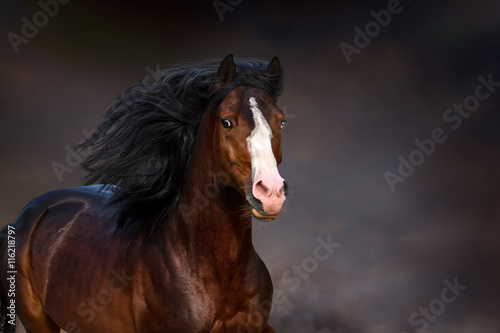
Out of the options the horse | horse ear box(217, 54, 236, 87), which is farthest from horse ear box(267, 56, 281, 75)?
horse ear box(217, 54, 236, 87)

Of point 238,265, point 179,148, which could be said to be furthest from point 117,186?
point 238,265

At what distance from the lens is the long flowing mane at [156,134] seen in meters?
3.72

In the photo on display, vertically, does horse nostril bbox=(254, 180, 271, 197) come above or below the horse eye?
below

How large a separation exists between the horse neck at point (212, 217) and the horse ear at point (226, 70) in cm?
28

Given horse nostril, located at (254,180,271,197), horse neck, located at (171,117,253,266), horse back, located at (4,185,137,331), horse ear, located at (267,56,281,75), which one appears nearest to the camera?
horse nostril, located at (254,180,271,197)

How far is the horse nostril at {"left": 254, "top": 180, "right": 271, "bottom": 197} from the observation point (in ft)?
9.66

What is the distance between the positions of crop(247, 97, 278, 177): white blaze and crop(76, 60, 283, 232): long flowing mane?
391 mm

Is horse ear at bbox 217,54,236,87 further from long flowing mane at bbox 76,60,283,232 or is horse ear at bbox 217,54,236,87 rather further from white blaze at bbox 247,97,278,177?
white blaze at bbox 247,97,278,177

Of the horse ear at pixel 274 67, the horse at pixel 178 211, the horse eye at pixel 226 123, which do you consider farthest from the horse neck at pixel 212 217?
the horse ear at pixel 274 67

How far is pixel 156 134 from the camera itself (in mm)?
3955

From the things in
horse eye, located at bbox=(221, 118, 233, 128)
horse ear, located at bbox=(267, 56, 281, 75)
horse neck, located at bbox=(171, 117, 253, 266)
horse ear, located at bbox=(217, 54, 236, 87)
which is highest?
horse ear, located at bbox=(217, 54, 236, 87)

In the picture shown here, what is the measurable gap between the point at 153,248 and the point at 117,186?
2.98 ft

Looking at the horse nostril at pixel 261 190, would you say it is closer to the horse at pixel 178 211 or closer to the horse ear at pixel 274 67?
the horse at pixel 178 211

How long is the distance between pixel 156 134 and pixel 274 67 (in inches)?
36.7
